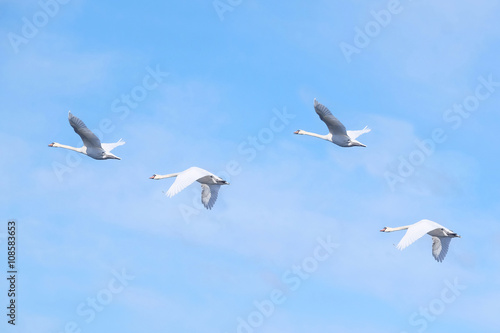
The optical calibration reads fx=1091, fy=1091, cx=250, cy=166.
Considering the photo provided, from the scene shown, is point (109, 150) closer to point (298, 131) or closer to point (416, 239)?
point (298, 131)

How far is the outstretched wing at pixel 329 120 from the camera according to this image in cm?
7097

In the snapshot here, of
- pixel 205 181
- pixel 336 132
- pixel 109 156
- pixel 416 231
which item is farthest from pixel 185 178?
pixel 416 231

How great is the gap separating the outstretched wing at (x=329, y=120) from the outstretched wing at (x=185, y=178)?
8.31 meters

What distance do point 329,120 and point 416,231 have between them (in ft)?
33.7

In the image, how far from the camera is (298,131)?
8419cm

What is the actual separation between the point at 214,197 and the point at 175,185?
8675 mm

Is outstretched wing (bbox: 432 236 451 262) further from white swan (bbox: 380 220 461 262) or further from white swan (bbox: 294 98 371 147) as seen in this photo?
white swan (bbox: 294 98 371 147)

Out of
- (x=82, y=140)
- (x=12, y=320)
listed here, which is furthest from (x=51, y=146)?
(x=12, y=320)

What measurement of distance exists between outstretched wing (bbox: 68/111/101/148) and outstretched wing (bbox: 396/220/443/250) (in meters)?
22.1

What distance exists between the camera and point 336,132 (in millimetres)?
75500

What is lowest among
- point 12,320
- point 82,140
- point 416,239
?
point 12,320

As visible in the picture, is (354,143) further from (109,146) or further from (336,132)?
(109,146)

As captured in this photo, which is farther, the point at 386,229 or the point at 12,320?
the point at 386,229

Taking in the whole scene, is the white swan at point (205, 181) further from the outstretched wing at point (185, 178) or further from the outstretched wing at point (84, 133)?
the outstretched wing at point (84, 133)
